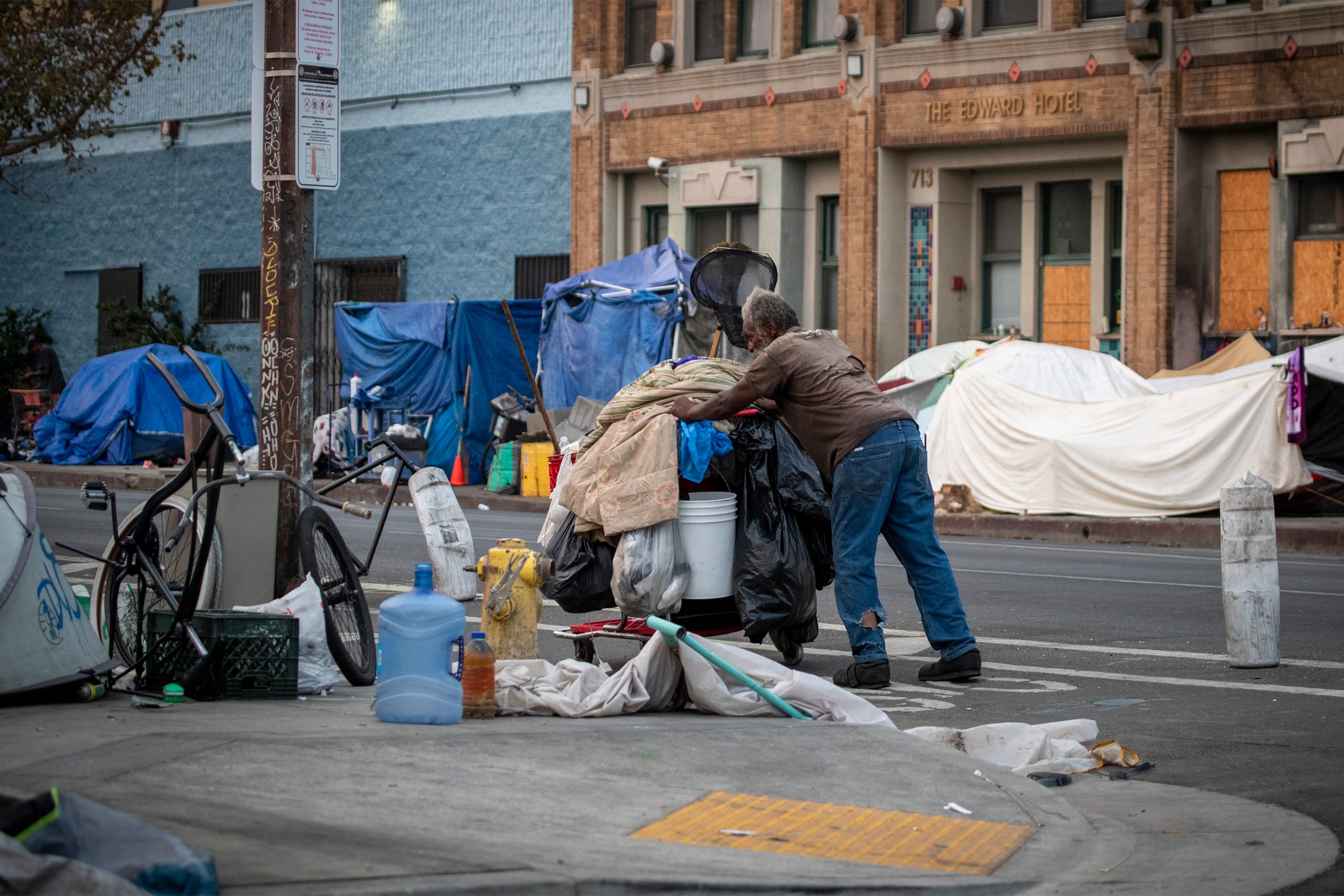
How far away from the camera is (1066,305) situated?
2464 centimetres

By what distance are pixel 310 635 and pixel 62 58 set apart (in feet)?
64.9

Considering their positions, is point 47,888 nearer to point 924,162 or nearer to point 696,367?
point 696,367

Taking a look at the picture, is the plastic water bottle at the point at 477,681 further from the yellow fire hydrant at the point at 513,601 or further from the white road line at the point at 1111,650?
the white road line at the point at 1111,650

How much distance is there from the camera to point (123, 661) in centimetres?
731

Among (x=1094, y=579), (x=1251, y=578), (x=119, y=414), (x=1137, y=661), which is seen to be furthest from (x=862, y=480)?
(x=119, y=414)

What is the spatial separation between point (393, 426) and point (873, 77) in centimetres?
895

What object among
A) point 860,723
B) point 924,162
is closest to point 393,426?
point 924,162

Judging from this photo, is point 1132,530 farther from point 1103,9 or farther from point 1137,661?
point 1137,661

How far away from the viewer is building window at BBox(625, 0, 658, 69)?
93.4 feet

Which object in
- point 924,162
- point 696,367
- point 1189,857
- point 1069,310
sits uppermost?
point 924,162

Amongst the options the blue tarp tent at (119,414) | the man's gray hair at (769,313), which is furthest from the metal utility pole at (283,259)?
the blue tarp tent at (119,414)

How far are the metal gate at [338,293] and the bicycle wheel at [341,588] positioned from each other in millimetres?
22266

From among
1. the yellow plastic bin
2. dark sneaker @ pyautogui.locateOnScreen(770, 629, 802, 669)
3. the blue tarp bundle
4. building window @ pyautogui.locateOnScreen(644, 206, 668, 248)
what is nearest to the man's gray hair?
dark sneaker @ pyautogui.locateOnScreen(770, 629, 802, 669)

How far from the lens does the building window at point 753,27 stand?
27.2 metres
